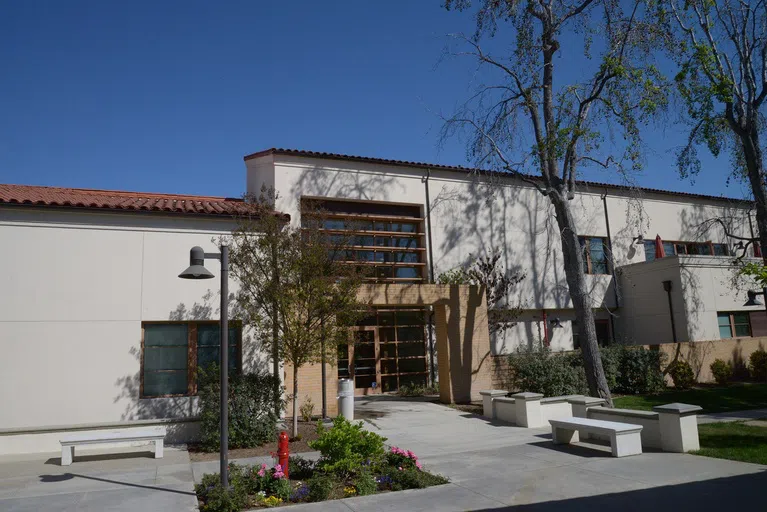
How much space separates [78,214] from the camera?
1217 cm

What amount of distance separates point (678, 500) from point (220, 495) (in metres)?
5.89

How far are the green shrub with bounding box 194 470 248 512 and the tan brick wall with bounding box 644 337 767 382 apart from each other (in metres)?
16.1

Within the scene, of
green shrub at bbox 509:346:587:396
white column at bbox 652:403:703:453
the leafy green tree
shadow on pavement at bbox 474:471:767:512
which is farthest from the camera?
green shrub at bbox 509:346:587:396

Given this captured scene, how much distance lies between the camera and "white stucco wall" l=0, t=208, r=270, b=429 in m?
11.4

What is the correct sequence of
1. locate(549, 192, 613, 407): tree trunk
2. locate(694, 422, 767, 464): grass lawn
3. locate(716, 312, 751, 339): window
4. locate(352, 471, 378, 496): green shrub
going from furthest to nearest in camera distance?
locate(716, 312, 751, 339): window
locate(549, 192, 613, 407): tree trunk
locate(694, 422, 767, 464): grass lawn
locate(352, 471, 378, 496): green shrub

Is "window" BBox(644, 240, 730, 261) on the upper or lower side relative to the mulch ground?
upper

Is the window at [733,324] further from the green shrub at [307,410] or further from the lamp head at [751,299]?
the green shrub at [307,410]

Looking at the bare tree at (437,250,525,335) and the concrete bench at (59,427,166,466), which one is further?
the bare tree at (437,250,525,335)

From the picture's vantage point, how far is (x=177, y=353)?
12.6 m

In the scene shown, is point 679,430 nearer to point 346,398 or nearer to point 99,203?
point 346,398

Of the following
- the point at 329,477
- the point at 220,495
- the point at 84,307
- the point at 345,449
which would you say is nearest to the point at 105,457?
the point at 84,307

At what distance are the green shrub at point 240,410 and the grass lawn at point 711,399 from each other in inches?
373

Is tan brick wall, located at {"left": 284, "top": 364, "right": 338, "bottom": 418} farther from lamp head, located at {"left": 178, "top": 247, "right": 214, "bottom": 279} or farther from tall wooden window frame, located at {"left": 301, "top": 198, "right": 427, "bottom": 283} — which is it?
lamp head, located at {"left": 178, "top": 247, "right": 214, "bottom": 279}

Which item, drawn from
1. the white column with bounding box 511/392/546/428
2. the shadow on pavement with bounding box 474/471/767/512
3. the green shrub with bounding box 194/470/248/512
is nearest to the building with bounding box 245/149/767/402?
the white column with bounding box 511/392/546/428
